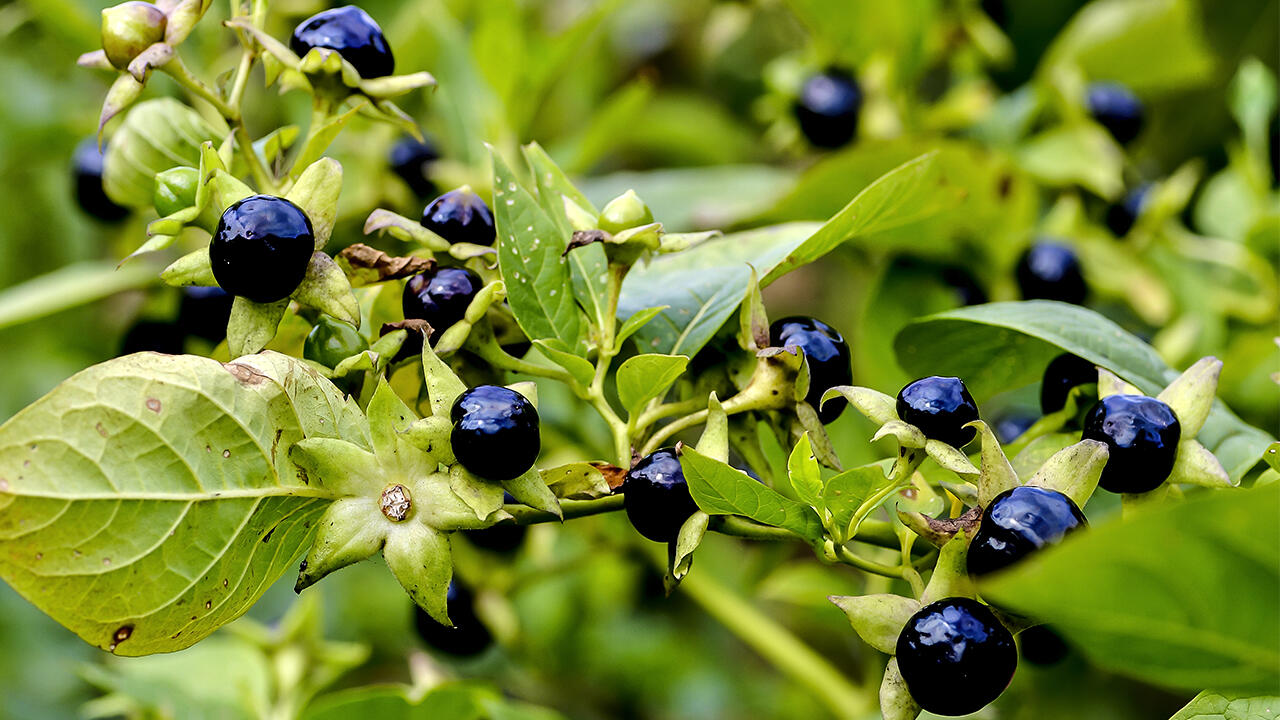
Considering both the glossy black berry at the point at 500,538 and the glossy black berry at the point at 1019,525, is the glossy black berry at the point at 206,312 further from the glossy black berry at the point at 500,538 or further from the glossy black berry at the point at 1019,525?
the glossy black berry at the point at 1019,525

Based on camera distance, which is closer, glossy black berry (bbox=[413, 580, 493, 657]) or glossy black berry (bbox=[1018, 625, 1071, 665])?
glossy black berry (bbox=[1018, 625, 1071, 665])

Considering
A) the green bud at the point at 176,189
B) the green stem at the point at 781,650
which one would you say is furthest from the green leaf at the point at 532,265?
the green stem at the point at 781,650

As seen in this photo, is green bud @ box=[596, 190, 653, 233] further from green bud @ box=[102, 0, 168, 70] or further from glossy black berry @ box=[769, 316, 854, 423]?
green bud @ box=[102, 0, 168, 70]

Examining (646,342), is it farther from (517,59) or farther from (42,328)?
(42,328)

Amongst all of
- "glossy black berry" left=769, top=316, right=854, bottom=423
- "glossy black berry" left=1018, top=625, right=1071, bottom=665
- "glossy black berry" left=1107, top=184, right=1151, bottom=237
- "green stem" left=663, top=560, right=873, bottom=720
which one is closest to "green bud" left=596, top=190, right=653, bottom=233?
"glossy black berry" left=769, top=316, right=854, bottom=423

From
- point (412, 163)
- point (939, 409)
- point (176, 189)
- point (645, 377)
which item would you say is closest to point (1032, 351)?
point (939, 409)

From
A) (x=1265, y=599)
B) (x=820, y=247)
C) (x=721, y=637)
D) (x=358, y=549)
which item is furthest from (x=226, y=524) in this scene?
(x=721, y=637)
